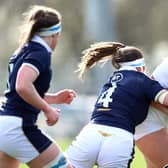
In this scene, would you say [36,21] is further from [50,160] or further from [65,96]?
[50,160]

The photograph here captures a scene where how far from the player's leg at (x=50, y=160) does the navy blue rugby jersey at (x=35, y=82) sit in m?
0.27

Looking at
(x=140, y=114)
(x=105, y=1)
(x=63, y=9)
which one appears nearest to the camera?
(x=140, y=114)

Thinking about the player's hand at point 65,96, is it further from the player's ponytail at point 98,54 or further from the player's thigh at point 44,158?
the player's thigh at point 44,158

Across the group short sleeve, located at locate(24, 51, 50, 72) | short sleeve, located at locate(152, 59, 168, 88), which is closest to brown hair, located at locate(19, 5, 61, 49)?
short sleeve, located at locate(24, 51, 50, 72)

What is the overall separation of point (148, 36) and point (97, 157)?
27030mm

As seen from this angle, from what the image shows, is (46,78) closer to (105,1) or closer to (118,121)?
(118,121)

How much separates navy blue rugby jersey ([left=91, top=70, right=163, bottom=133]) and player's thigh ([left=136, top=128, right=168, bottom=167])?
1.44 feet

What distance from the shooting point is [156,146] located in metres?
8.21

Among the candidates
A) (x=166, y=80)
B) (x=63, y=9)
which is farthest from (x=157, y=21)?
(x=166, y=80)

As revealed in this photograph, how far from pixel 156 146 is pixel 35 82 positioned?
146 centimetres

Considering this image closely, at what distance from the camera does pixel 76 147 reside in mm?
7676

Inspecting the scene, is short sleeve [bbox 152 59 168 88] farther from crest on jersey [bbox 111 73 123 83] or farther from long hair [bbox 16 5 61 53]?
long hair [bbox 16 5 61 53]

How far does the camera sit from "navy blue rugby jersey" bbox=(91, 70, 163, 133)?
7691mm

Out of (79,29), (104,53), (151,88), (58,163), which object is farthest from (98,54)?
(79,29)
